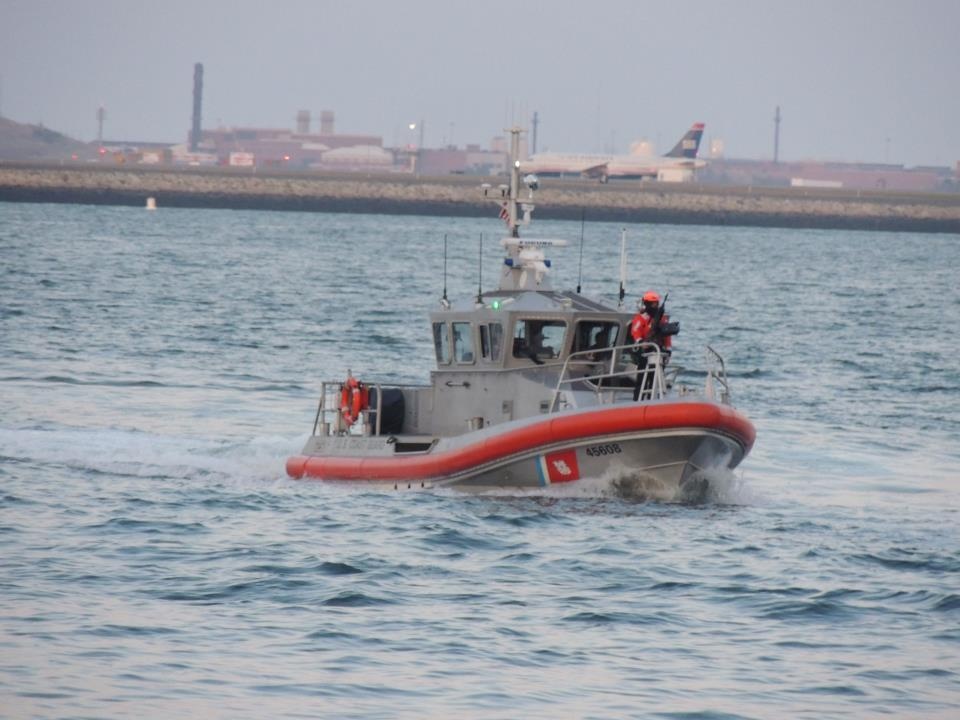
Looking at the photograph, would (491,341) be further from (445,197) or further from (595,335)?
(445,197)

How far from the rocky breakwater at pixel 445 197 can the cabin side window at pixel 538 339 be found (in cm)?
11027

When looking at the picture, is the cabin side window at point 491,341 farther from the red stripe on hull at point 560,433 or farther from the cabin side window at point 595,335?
the red stripe on hull at point 560,433

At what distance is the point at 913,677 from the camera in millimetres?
12844

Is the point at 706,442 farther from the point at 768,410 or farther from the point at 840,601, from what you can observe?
the point at 768,410

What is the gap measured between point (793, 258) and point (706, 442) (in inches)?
2856

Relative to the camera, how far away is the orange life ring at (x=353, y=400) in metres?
21.4

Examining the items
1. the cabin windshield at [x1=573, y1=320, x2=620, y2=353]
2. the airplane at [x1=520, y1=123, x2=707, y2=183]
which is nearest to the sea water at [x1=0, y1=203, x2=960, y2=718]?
the cabin windshield at [x1=573, y1=320, x2=620, y2=353]

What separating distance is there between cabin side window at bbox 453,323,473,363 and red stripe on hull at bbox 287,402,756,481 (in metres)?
1.40

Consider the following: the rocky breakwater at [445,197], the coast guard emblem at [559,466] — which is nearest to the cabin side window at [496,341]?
the coast guard emblem at [559,466]

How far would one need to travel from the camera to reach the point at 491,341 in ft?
66.9

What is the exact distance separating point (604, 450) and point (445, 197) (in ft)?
380

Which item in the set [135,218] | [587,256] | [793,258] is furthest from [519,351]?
[135,218]

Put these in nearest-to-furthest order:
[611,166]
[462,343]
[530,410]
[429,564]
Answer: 1. [429,564]
2. [530,410]
3. [462,343]
4. [611,166]

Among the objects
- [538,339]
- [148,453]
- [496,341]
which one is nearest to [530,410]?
[538,339]
